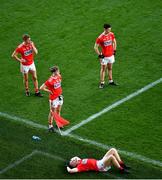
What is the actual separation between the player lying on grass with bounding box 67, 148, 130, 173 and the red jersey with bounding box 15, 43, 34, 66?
499 cm

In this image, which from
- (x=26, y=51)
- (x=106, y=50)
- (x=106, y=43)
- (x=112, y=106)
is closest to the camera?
(x=112, y=106)

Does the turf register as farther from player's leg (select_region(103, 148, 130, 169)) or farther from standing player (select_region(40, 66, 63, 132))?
standing player (select_region(40, 66, 63, 132))

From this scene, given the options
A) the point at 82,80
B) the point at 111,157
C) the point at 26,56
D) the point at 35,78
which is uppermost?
the point at 26,56

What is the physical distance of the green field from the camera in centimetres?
1568

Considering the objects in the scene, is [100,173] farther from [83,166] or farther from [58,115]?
[58,115]

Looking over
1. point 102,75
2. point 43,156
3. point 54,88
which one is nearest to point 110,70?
point 102,75

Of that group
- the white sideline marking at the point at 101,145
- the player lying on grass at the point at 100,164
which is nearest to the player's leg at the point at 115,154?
the player lying on grass at the point at 100,164

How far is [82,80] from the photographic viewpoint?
19984mm

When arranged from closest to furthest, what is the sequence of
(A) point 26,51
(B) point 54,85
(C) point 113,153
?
(C) point 113,153 < (B) point 54,85 < (A) point 26,51

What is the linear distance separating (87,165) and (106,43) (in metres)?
5.53

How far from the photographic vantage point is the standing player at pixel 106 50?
1894 cm

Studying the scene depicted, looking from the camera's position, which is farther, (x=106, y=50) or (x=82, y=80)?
(x=82, y=80)

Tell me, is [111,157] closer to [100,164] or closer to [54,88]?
[100,164]

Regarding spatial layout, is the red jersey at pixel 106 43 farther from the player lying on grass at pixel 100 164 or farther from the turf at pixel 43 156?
the player lying on grass at pixel 100 164
